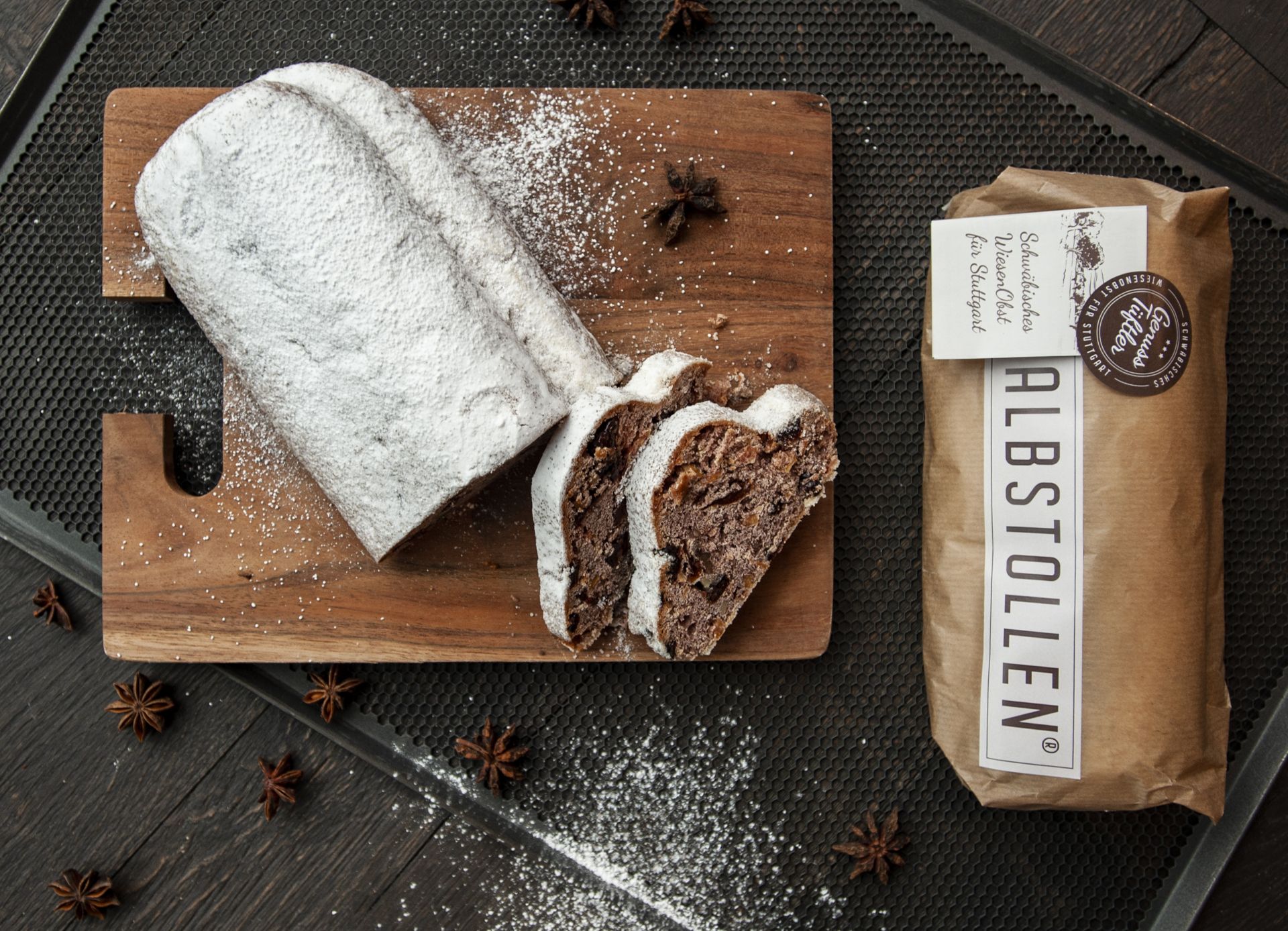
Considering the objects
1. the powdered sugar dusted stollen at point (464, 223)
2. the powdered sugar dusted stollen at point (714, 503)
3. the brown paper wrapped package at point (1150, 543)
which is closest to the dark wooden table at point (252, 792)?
the brown paper wrapped package at point (1150, 543)

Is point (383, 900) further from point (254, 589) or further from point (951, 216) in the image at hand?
point (951, 216)

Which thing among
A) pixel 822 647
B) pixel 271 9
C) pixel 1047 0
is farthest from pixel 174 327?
pixel 1047 0

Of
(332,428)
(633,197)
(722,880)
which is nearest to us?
(332,428)

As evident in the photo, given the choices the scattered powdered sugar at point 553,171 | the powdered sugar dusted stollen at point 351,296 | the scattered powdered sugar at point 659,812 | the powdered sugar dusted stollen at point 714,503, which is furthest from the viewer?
the scattered powdered sugar at point 659,812

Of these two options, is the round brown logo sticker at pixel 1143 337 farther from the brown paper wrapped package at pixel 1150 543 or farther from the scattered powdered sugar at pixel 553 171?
the scattered powdered sugar at pixel 553 171

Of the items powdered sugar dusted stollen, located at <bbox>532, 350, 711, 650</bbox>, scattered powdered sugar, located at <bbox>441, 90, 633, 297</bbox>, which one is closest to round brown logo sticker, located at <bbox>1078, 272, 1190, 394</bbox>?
powdered sugar dusted stollen, located at <bbox>532, 350, 711, 650</bbox>

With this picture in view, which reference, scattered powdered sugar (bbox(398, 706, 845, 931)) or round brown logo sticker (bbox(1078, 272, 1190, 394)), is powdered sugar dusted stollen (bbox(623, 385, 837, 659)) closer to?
scattered powdered sugar (bbox(398, 706, 845, 931))
